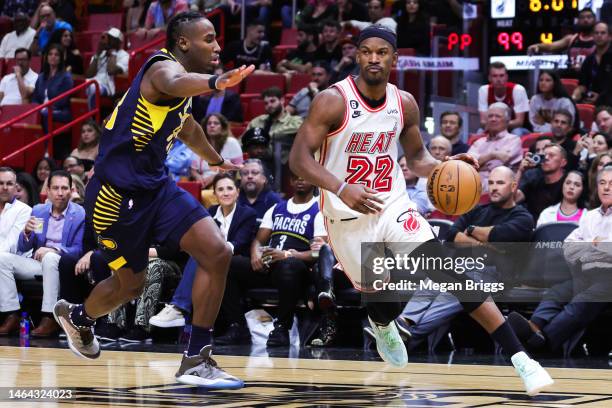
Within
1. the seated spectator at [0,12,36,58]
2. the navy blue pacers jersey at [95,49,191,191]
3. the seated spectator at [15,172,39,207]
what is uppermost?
the seated spectator at [0,12,36,58]

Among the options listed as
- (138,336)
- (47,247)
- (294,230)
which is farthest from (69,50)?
(294,230)

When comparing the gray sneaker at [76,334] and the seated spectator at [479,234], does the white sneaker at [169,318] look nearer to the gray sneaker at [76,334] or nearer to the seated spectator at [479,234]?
the seated spectator at [479,234]

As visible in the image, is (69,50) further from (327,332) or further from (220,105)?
(327,332)

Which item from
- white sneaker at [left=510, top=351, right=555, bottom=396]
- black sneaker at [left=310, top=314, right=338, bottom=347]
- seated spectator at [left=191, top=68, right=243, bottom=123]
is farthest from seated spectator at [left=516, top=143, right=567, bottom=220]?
seated spectator at [left=191, top=68, right=243, bottom=123]

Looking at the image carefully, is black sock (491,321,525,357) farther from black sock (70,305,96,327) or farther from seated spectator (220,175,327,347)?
seated spectator (220,175,327,347)

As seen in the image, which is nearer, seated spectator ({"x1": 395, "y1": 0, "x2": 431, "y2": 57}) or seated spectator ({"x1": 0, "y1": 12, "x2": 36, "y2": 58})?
seated spectator ({"x1": 395, "y1": 0, "x2": 431, "y2": 57})

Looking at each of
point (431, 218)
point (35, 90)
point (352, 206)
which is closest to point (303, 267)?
point (431, 218)

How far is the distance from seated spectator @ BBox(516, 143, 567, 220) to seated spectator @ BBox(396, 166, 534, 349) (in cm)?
55

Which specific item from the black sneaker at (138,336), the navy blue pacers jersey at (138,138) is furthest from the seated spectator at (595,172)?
the navy blue pacers jersey at (138,138)

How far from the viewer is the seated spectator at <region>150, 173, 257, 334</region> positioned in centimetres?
923

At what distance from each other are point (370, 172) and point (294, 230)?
3545 mm

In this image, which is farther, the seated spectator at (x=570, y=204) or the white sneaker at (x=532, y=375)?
the seated spectator at (x=570, y=204)

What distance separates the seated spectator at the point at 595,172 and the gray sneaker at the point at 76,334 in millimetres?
4363

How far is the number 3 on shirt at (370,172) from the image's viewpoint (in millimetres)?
→ 5824
